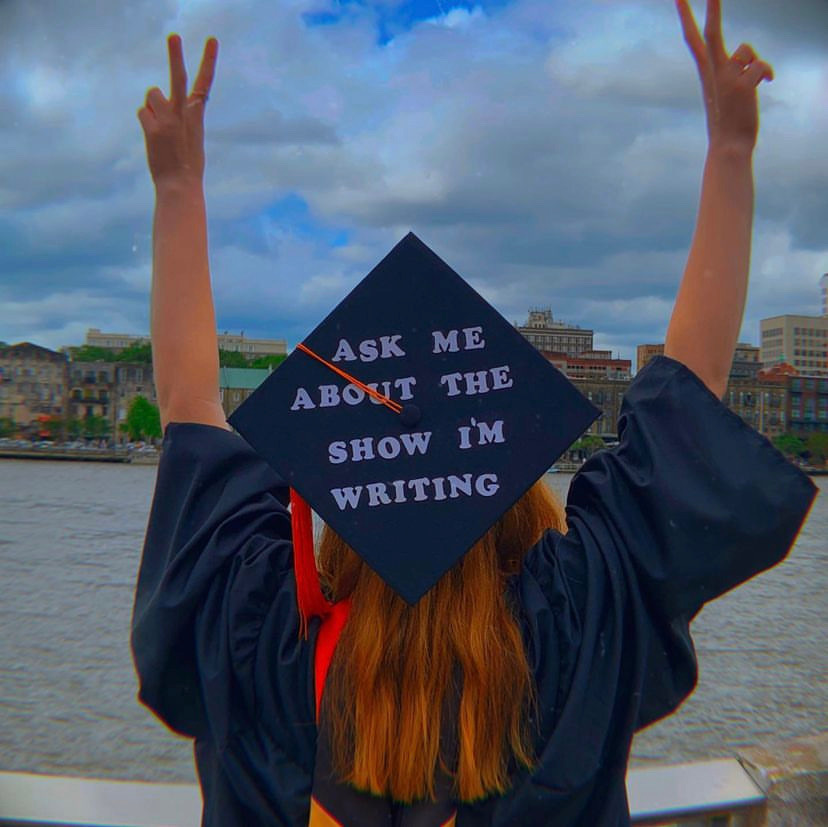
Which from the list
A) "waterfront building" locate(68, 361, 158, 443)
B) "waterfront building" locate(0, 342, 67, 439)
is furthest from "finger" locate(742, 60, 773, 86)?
"waterfront building" locate(0, 342, 67, 439)

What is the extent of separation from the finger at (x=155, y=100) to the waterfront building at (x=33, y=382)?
153 feet

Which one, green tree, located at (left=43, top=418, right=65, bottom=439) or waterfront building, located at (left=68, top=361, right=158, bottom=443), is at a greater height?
waterfront building, located at (left=68, top=361, right=158, bottom=443)

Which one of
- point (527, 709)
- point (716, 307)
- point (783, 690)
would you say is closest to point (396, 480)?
point (527, 709)

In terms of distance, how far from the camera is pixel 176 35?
1161 mm

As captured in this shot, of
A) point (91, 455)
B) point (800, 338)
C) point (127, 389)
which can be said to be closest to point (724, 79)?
point (800, 338)

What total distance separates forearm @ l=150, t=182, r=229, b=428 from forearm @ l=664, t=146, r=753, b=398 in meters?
0.62

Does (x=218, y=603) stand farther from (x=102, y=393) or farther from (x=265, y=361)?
(x=102, y=393)

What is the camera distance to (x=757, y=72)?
45.5 inches

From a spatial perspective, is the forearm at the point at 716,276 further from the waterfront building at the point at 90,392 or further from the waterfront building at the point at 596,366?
the waterfront building at the point at 90,392

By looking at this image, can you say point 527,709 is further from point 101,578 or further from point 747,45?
point 101,578

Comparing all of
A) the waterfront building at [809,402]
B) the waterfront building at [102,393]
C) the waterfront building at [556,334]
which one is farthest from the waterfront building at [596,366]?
the waterfront building at [102,393]

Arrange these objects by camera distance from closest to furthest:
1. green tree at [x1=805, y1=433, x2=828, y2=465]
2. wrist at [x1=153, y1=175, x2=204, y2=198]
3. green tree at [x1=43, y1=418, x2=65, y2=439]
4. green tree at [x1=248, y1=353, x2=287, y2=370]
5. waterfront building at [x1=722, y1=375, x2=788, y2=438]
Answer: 1. wrist at [x1=153, y1=175, x2=204, y2=198]
2. waterfront building at [x1=722, y1=375, x2=788, y2=438]
3. green tree at [x1=248, y1=353, x2=287, y2=370]
4. green tree at [x1=805, y1=433, x2=828, y2=465]
5. green tree at [x1=43, y1=418, x2=65, y2=439]

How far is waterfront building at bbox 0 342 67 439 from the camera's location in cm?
4588

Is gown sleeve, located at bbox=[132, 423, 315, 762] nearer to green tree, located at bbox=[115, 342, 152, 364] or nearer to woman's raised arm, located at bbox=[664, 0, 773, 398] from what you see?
woman's raised arm, located at bbox=[664, 0, 773, 398]
